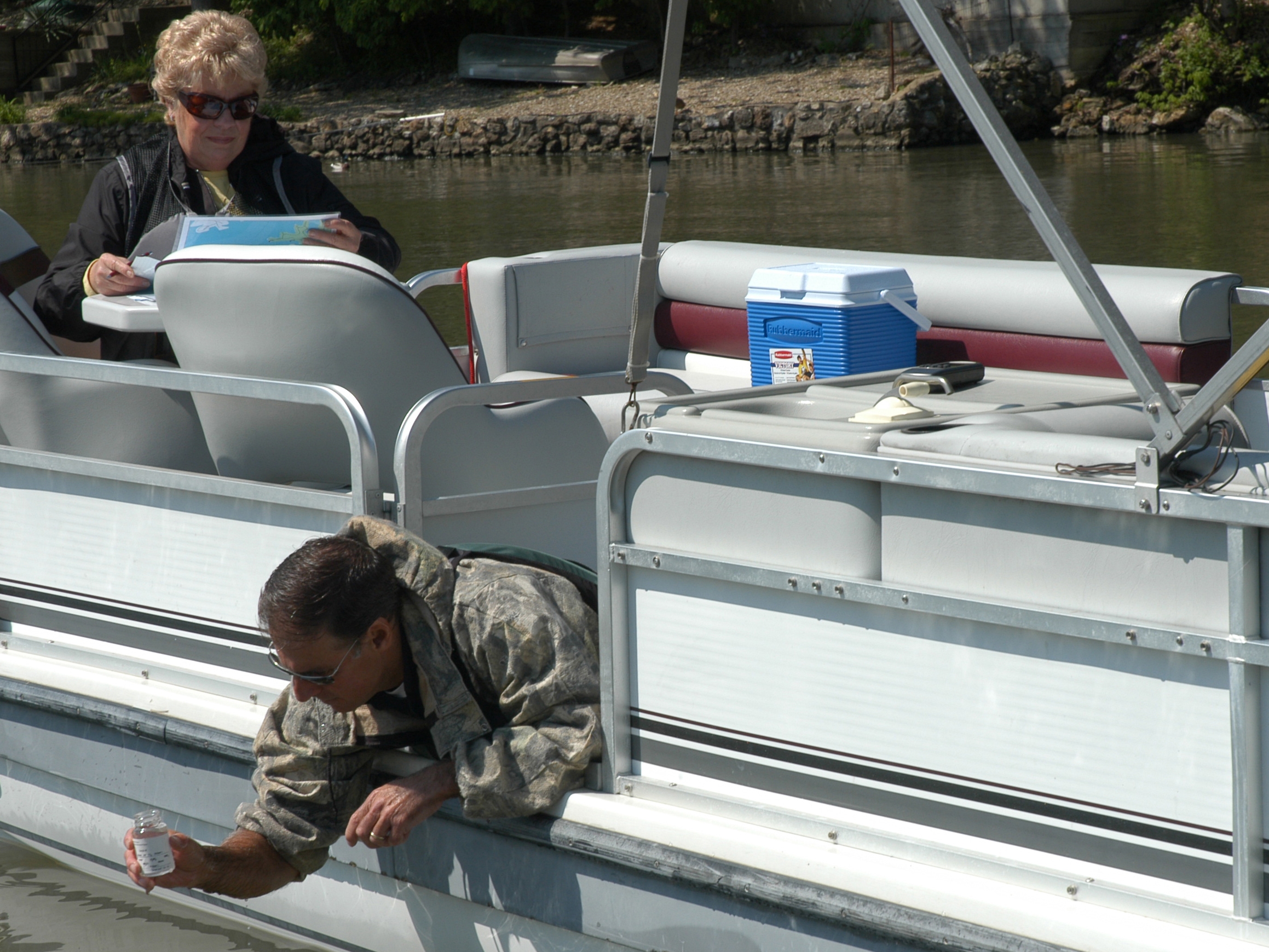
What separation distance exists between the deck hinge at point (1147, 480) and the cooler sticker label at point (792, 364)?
1.79 metres

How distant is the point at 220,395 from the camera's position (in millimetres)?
2898

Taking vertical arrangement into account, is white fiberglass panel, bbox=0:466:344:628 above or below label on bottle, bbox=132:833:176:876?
above

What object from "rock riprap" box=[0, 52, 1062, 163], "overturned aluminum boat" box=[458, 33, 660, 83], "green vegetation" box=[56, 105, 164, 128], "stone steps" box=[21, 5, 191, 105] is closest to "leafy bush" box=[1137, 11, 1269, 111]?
"rock riprap" box=[0, 52, 1062, 163]

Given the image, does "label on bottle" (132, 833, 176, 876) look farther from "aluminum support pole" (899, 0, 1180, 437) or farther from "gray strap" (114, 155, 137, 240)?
"gray strap" (114, 155, 137, 240)

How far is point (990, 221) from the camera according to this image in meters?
14.8

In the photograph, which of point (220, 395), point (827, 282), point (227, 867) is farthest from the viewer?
point (827, 282)

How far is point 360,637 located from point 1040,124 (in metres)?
21.6

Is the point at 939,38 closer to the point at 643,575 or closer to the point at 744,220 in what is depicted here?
the point at 643,575

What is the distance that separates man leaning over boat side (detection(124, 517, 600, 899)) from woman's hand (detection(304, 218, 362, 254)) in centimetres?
100

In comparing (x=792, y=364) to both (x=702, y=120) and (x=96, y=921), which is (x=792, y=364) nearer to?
(x=96, y=921)

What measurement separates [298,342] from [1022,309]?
6.02 feet

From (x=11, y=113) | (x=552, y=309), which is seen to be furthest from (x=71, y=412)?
(x=11, y=113)

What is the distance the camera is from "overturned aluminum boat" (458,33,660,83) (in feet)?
86.3

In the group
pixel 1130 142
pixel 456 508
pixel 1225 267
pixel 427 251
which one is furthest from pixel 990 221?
pixel 456 508
